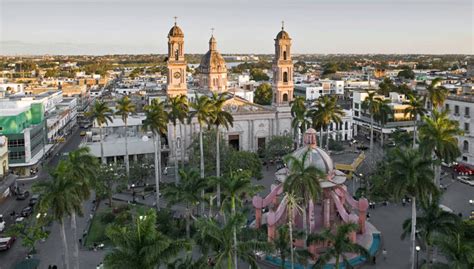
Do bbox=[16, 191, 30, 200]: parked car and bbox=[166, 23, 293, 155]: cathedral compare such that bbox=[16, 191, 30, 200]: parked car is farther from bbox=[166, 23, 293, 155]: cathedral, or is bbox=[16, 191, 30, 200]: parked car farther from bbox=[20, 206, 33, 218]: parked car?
bbox=[166, 23, 293, 155]: cathedral

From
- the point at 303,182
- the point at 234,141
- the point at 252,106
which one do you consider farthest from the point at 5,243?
the point at 252,106

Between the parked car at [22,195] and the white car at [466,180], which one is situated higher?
the white car at [466,180]

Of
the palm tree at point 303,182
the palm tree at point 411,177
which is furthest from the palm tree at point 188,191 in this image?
the palm tree at point 411,177

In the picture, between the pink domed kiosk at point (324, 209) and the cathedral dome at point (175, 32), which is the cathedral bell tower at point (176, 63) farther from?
the pink domed kiosk at point (324, 209)

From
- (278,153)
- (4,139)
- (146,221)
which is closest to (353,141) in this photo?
(278,153)

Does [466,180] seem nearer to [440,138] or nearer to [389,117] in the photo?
[440,138]
